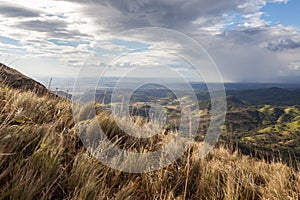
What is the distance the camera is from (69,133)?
4969 millimetres

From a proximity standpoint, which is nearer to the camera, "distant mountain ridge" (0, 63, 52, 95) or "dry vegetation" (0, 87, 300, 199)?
"dry vegetation" (0, 87, 300, 199)

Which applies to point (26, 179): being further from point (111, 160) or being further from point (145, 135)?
point (145, 135)

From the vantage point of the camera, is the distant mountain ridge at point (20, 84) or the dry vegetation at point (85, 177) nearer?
the dry vegetation at point (85, 177)

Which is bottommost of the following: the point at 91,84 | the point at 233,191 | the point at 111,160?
the point at 233,191

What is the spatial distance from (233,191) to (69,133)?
123 inches

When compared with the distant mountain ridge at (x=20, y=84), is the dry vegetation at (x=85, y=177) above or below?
below

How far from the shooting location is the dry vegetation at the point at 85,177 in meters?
2.98

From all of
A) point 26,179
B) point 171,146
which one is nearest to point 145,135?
point 171,146

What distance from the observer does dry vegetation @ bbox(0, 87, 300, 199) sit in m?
2.98

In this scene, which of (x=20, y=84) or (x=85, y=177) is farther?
(x=20, y=84)

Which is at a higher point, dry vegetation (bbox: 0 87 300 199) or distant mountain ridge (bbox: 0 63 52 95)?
distant mountain ridge (bbox: 0 63 52 95)

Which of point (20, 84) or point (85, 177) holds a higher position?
point (20, 84)

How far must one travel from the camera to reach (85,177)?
3.42 metres

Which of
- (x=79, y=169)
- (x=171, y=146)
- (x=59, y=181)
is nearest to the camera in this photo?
(x=59, y=181)
